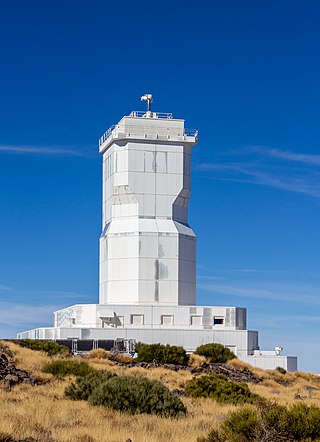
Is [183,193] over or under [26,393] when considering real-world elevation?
over

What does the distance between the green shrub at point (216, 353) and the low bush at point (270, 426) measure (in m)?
33.8

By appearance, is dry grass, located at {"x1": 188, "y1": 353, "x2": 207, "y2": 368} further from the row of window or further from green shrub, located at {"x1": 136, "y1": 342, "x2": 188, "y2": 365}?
the row of window

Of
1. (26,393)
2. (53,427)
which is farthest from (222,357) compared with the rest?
(53,427)

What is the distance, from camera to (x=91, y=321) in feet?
181

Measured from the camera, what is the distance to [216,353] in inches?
1866

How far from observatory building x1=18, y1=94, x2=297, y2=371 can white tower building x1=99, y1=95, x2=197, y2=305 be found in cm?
7

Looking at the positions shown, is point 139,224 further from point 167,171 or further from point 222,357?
point 222,357

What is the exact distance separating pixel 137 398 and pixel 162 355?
25.9 metres

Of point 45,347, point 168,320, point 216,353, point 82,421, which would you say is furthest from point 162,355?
point 82,421

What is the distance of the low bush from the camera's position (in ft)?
38.1

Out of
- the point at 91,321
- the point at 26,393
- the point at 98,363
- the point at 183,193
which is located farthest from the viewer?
the point at 183,193

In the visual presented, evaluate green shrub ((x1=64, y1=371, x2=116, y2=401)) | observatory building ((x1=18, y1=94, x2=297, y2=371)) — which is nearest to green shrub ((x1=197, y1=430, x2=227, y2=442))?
green shrub ((x1=64, y1=371, x2=116, y2=401))

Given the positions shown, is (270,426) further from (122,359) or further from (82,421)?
(122,359)

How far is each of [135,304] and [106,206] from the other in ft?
28.0
